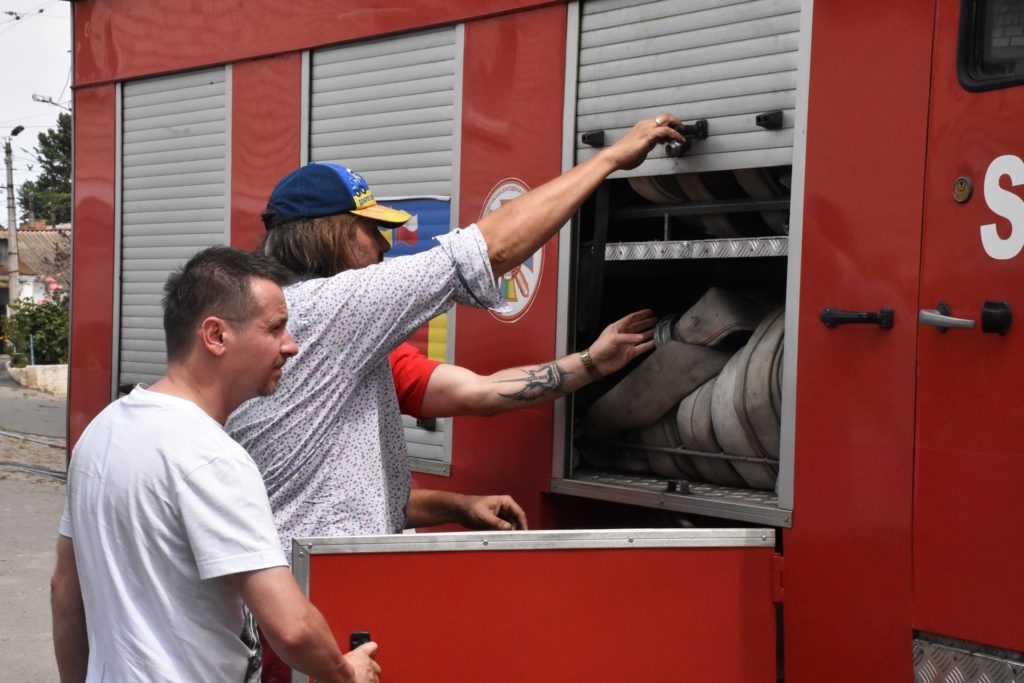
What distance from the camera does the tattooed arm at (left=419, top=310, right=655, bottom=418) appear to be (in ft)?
10.4

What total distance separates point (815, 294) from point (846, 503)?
473 millimetres

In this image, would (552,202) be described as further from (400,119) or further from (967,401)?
(400,119)

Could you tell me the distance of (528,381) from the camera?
3221 millimetres

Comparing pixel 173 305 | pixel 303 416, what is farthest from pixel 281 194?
pixel 173 305

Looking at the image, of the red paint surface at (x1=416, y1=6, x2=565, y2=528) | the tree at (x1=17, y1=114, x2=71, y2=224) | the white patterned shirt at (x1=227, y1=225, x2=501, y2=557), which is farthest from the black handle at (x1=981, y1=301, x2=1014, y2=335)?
the tree at (x1=17, y1=114, x2=71, y2=224)

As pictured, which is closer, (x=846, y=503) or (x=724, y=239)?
(x=846, y=503)

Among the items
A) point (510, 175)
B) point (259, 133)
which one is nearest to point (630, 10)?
point (510, 175)

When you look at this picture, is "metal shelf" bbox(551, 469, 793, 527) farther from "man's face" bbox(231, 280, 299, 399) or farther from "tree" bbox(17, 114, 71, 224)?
"tree" bbox(17, 114, 71, 224)

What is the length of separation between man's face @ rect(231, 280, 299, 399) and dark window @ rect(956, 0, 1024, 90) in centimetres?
147

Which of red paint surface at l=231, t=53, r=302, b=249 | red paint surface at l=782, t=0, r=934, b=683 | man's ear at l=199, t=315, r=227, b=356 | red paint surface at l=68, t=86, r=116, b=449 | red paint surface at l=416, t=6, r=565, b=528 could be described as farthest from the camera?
red paint surface at l=68, t=86, r=116, b=449

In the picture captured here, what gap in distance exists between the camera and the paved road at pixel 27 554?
17.6 feet

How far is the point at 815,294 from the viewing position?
8.70 feet

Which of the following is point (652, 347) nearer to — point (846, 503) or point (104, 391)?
point (846, 503)

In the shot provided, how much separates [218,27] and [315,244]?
2.06 metres
